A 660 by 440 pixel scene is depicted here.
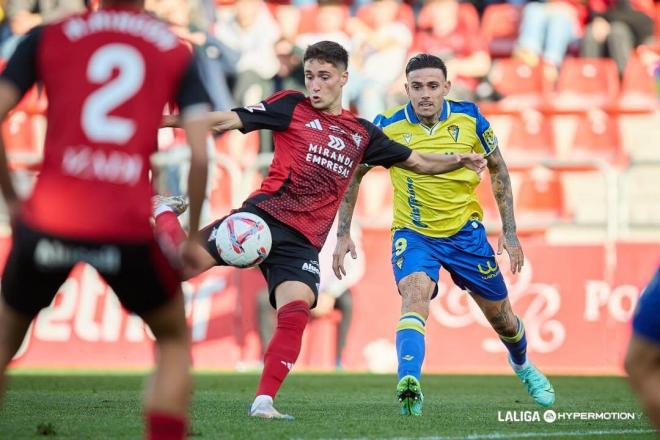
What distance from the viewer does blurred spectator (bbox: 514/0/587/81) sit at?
18781 millimetres

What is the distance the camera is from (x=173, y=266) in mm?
4461

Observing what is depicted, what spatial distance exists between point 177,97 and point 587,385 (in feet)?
25.7

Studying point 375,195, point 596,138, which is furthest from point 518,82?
point 375,195

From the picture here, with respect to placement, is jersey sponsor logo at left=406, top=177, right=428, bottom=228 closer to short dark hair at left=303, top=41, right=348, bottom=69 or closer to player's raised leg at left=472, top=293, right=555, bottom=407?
player's raised leg at left=472, top=293, right=555, bottom=407

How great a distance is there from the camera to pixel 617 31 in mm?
18734

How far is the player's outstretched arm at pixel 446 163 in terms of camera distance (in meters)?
7.06

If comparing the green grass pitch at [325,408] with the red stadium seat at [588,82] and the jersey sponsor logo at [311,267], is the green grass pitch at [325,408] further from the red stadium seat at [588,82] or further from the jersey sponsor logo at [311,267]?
the red stadium seat at [588,82]

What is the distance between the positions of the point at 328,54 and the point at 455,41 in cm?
1104

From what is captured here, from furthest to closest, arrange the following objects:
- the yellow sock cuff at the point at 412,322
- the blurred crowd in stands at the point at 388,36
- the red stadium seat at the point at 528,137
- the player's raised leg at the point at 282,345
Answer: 1. the red stadium seat at the point at 528,137
2. the blurred crowd in stands at the point at 388,36
3. the yellow sock cuff at the point at 412,322
4. the player's raised leg at the point at 282,345

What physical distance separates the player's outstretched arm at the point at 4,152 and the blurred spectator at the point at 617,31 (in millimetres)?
15394

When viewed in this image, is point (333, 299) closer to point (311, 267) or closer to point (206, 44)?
point (206, 44)

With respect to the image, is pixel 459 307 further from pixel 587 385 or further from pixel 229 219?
pixel 229 219

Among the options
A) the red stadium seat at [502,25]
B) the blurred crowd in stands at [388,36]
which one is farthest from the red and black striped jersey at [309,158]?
the red stadium seat at [502,25]

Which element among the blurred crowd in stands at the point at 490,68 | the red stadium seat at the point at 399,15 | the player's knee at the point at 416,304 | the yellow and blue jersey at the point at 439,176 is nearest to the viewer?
the player's knee at the point at 416,304
